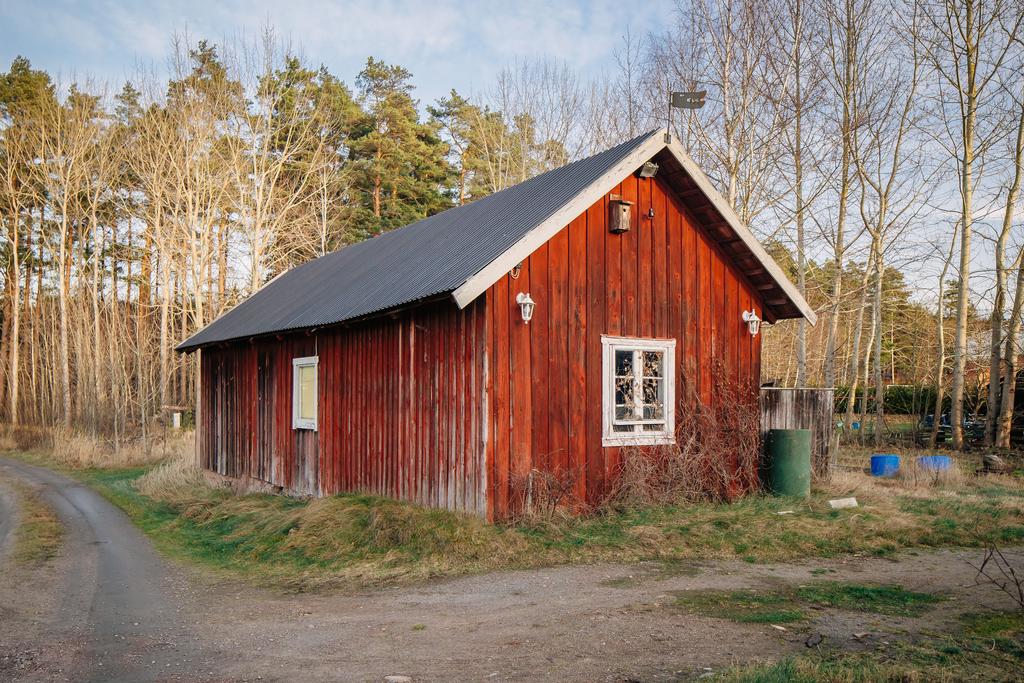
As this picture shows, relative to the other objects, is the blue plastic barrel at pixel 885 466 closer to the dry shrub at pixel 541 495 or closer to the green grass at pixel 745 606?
the dry shrub at pixel 541 495

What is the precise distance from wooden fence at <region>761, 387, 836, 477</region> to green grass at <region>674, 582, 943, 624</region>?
5221 mm

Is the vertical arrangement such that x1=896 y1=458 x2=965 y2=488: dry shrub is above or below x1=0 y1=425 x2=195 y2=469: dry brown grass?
above

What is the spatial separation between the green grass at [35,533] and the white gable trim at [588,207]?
249 inches

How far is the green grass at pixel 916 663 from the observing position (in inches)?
191

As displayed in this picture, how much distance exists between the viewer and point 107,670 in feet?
18.3

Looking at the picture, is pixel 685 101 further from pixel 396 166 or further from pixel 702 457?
pixel 396 166

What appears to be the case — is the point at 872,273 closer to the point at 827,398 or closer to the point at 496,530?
the point at 827,398

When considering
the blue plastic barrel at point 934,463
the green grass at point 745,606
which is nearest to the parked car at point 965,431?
the blue plastic barrel at point 934,463

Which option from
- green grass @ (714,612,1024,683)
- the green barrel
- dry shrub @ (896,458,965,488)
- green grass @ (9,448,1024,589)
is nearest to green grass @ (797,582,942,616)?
green grass @ (714,612,1024,683)

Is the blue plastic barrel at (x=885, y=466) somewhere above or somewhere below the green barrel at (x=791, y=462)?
below

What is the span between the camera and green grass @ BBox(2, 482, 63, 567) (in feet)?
32.9

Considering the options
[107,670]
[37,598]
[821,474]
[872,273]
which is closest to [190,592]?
[37,598]

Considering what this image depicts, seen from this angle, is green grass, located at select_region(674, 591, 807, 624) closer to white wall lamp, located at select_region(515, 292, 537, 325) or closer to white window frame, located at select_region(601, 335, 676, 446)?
white window frame, located at select_region(601, 335, 676, 446)

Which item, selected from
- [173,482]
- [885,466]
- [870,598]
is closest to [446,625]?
[870,598]
